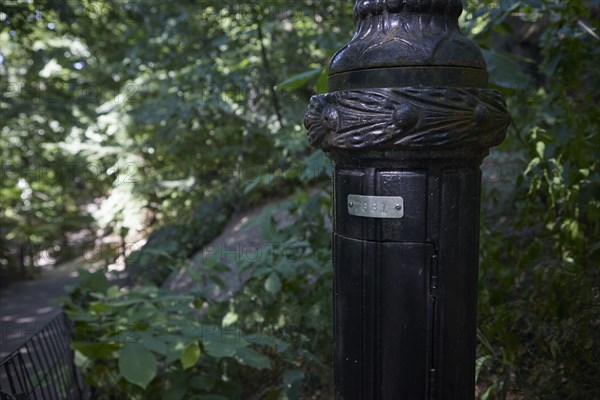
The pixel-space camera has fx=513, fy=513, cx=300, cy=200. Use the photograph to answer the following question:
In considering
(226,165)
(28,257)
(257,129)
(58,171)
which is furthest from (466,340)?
(58,171)

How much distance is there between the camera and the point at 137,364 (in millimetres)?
2547

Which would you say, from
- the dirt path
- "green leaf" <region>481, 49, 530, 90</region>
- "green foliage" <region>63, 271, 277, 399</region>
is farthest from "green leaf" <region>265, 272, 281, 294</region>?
the dirt path

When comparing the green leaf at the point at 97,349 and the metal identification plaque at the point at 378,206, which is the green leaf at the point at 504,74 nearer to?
the metal identification plaque at the point at 378,206

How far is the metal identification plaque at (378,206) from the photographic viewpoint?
1.60 metres

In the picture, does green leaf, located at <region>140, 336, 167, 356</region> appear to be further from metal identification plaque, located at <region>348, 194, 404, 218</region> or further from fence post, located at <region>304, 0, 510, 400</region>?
metal identification plaque, located at <region>348, 194, 404, 218</region>

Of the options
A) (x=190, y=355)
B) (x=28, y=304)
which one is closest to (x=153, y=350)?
(x=190, y=355)

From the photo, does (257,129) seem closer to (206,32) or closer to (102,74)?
(206,32)

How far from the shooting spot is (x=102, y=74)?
922 centimetres

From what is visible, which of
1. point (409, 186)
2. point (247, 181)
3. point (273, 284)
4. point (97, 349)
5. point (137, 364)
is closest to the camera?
point (409, 186)

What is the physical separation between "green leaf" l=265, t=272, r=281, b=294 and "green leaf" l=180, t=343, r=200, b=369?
0.59m

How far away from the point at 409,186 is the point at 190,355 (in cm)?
166

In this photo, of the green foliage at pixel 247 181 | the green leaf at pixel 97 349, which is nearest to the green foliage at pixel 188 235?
the green foliage at pixel 247 181

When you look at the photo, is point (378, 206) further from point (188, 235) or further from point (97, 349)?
point (188, 235)

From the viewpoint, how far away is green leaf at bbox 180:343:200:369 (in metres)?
2.66
